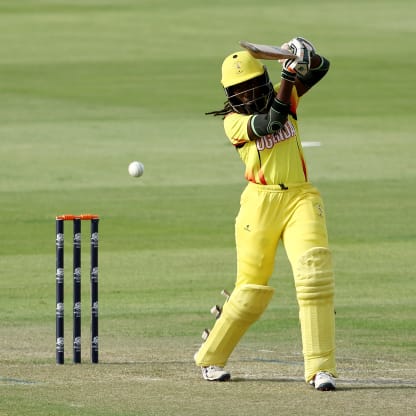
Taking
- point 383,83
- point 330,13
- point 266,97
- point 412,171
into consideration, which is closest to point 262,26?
point 330,13

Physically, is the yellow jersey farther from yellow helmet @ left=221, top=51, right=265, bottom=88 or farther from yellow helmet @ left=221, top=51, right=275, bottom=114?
yellow helmet @ left=221, top=51, right=265, bottom=88

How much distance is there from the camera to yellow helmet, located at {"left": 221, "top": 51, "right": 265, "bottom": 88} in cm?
889

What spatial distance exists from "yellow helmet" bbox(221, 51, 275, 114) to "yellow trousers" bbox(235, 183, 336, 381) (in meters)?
0.50

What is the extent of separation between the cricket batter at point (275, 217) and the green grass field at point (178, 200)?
29 centimetres

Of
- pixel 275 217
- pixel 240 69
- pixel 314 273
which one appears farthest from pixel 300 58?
pixel 314 273

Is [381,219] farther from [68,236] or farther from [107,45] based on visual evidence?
[107,45]

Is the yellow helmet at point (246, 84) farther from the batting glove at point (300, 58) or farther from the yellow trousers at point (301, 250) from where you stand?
the yellow trousers at point (301, 250)

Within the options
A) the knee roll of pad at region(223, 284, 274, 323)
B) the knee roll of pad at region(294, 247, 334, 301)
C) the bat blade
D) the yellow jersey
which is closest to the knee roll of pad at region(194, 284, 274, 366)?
the knee roll of pad at region(223, 284, 274, 323)

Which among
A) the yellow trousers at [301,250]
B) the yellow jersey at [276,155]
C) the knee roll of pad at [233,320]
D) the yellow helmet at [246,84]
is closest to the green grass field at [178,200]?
the knee roll of pad at [233,320]

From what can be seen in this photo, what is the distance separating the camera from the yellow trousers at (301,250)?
859 centimetres

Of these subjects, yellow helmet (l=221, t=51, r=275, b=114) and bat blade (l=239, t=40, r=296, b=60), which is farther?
yellow helmet (l=221, t=51, r=275, b=114)

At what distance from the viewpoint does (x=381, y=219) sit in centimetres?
1786

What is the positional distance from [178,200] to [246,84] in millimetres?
10617

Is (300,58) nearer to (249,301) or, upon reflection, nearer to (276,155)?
(276,155)
